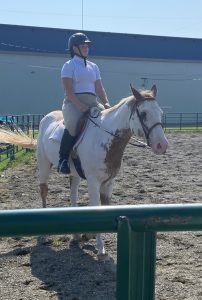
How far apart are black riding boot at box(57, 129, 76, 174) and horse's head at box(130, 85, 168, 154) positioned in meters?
0.96

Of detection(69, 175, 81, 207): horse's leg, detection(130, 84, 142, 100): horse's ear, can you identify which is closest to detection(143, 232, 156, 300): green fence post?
detection(130, 84, 142, 100): horse's ear

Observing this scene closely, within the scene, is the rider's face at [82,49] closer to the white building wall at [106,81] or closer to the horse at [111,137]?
the horse at [111,137]

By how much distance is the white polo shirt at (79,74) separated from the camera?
6250 mm

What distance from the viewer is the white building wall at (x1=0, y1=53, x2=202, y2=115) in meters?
41.5

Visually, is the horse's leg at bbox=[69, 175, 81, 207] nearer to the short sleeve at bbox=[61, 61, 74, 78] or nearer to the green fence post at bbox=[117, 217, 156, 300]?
the short sleeve at bbox=[61, 61, 74, 78]

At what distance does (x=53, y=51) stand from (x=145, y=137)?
138 ft

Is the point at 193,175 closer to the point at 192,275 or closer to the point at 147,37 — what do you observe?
the point at 192,275

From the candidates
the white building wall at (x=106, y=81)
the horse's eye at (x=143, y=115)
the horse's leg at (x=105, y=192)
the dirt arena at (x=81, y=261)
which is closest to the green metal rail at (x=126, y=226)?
the dirt arena at (x=81, y=261)

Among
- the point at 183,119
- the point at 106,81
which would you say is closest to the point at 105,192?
the point at 106,81

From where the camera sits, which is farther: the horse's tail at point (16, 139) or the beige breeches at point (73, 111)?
the horse's tail at point (16, 139)

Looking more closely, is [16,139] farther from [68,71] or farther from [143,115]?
[143,115]

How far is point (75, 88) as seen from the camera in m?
6.31

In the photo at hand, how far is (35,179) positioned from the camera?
11.0m

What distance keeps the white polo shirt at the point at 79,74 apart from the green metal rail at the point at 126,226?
4695 mm
